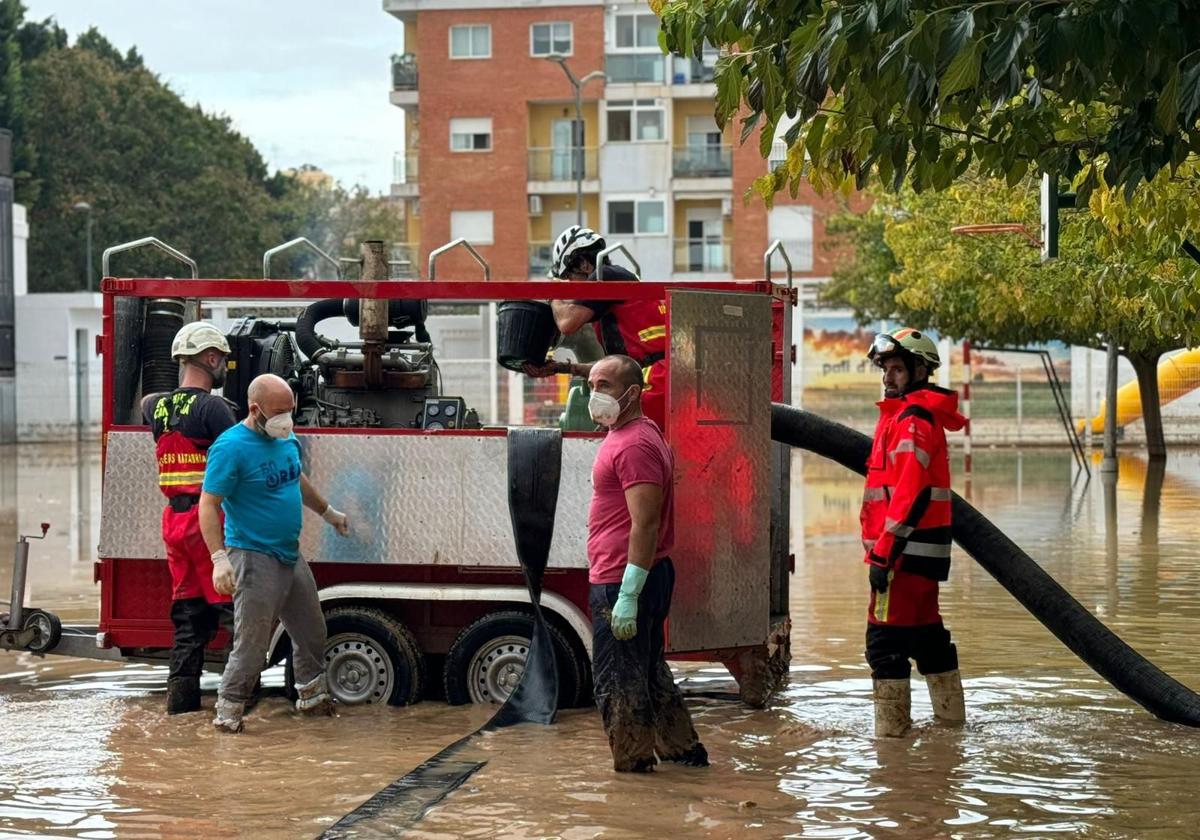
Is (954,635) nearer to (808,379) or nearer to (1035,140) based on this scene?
(1035,140)

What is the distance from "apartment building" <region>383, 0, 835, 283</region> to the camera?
57.3 metres

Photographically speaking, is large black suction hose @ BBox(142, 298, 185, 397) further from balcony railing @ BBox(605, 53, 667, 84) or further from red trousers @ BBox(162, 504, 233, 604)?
balcony railing @ BBox(605, 53, 667, 84)

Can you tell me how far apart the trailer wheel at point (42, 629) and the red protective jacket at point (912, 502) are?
14.5ft

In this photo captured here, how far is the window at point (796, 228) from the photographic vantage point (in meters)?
56.5

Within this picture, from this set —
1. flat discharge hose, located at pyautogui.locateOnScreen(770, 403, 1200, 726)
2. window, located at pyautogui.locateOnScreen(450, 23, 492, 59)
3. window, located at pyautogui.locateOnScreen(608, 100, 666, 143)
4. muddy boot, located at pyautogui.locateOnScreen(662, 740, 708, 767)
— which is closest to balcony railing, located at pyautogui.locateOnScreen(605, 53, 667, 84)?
window, located at pyautogui.locateOnScreen(608, 100, 666, 143)

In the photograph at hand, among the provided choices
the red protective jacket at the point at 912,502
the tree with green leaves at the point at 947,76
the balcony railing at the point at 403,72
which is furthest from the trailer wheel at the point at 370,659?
the balcony railing at the point at 403,72

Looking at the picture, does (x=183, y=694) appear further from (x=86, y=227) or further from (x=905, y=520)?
(x=86, y=227)

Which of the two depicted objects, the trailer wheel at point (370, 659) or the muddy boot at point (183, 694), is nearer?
the muddy boot at point (183, 694)

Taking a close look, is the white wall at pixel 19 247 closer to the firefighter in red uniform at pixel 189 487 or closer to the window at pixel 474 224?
the window at pixel 474 224

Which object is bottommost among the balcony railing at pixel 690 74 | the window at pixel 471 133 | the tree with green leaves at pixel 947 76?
the tree with green leaves at pixel 947 76

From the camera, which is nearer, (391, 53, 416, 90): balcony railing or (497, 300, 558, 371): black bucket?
(497, 300, 558, 371): black bucket

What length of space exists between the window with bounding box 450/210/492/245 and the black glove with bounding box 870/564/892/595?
4935 cm

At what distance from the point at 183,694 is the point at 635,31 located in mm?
49511

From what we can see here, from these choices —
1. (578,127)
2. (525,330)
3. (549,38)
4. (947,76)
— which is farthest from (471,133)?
(947,76)
